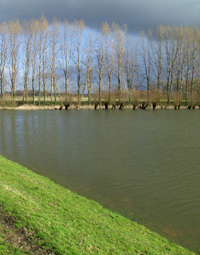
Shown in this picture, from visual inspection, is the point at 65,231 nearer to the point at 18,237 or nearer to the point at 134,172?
the point at 18,237

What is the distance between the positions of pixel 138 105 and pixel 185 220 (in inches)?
1762

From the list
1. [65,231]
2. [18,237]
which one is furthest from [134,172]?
[18,237]

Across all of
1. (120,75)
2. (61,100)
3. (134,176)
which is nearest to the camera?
(134,176)

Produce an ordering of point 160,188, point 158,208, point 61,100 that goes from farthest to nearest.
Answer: point 61,100 < point 160,188 < point 158,208

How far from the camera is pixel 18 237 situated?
117 inches

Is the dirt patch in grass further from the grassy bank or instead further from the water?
the water

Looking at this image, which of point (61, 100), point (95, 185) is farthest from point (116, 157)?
point (61, 100)

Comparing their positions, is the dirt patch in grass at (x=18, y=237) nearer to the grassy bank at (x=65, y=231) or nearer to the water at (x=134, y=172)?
the grassy bank at (x=65, y=231)

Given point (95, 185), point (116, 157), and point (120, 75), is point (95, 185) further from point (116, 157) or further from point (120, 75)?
point (120, 75)

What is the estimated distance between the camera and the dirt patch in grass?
9.10 ft

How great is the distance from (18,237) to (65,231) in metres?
0.62

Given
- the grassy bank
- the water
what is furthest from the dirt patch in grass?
the water

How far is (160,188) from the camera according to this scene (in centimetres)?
670

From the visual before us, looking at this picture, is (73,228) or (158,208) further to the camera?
(158,208)
